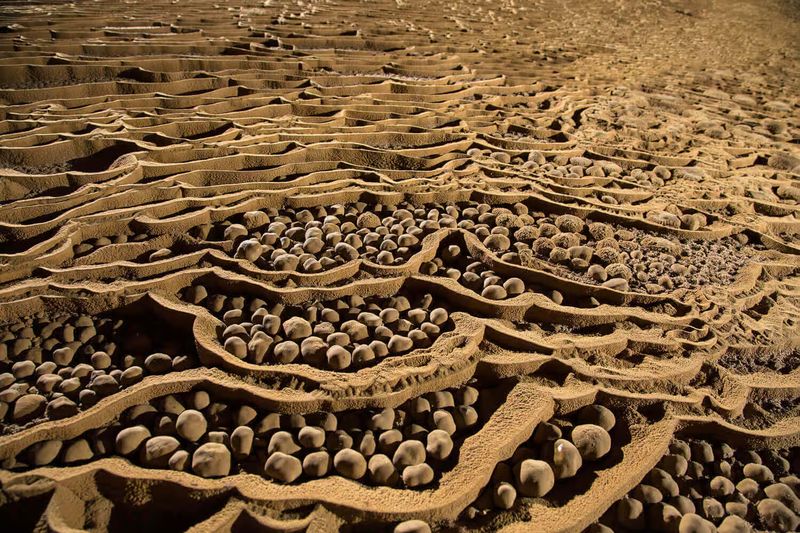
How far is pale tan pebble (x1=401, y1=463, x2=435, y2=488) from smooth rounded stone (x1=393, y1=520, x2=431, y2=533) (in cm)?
11

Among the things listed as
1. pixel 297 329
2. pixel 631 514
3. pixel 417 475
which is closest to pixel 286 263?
pixel 297 329

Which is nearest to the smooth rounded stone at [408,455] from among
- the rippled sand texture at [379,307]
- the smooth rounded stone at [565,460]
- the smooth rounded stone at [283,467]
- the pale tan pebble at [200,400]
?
the rippled sand texture at [379,307]

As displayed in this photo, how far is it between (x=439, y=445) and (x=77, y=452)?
3.02 feet

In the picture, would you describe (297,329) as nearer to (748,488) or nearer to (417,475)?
(417,475)

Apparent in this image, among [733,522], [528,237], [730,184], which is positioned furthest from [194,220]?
[730,184]

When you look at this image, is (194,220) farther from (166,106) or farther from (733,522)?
(733,522)

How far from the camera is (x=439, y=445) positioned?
1371 millimetres

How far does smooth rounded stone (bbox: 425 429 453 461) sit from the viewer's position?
1364 mm

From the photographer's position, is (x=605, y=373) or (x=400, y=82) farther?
(x=400, y=82)

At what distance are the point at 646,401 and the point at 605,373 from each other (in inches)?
5.4

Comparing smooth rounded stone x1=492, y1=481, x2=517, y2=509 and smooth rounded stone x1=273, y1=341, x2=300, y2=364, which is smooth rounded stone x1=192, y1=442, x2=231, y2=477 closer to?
smooth rounded stone x1=273, y1=341, x2=300, y2=364

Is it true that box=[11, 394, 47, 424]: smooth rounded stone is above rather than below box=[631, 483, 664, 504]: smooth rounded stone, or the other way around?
above

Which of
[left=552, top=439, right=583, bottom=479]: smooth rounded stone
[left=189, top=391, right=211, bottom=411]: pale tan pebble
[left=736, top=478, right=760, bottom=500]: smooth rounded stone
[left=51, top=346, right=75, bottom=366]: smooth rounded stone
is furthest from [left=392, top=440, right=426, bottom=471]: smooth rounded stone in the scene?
[left=51, top=346, right=75, bottom=366]: smooth rounded stone

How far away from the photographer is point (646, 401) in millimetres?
1539
